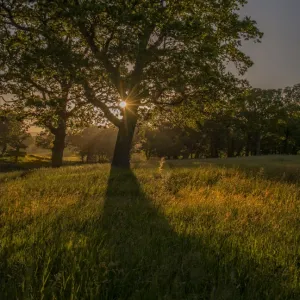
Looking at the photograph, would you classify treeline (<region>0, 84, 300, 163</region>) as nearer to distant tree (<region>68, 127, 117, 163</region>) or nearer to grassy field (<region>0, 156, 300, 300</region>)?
distant tree (<region>68, 127, 117, 163</region>)

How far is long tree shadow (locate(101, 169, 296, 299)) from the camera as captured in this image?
123 inches

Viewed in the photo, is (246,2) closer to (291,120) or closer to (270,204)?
(270,204)

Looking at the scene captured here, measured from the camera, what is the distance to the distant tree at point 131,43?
48.9ft

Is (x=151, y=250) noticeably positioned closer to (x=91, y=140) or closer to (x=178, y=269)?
(x=178, y=269)

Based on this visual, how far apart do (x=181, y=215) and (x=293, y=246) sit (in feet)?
8.11

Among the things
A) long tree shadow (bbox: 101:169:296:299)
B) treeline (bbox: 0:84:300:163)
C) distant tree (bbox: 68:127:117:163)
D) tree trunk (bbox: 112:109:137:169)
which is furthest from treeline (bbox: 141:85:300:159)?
long tree shadow (bbox: 101:169:296:299)

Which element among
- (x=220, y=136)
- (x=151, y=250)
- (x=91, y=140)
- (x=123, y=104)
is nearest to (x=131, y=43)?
(x=123, y=104)

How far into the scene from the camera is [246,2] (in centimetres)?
2036

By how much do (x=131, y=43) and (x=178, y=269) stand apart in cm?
1342

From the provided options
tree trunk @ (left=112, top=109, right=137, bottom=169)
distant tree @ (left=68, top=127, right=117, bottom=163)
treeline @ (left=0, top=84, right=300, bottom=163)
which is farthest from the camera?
distant tree @ (left=68, top=127, right=117, bottom=163)

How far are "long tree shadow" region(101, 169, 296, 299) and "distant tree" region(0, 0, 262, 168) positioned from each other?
11.6 m

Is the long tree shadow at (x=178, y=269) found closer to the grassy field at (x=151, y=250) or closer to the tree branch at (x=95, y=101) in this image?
the grassy field at (x=151, y=250)

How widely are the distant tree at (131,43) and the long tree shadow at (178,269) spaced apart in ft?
38.1

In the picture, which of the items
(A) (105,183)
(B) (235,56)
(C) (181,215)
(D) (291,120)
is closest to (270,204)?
(C) (181,215)
